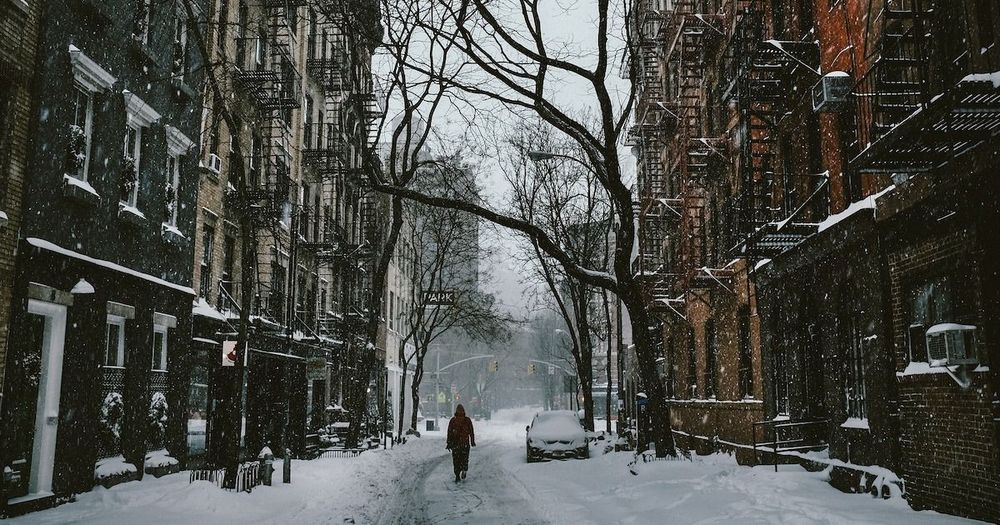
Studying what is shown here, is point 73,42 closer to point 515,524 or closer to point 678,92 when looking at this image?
point 515,524

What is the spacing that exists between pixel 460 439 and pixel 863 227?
32.3 ft

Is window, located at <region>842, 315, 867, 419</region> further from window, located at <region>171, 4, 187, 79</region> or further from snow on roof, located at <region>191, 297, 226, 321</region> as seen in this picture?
window, located at <region>171, 4, 187, 79</region>

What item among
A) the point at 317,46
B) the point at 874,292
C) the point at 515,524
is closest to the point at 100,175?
the point at 515,524

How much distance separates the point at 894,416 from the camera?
11.9m

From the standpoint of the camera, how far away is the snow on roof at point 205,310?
1862cm

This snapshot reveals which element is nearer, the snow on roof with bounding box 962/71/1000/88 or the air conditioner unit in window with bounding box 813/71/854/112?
the snow on roof with bounding box 962/71/1000/88

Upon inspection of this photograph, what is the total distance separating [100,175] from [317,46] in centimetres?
1866

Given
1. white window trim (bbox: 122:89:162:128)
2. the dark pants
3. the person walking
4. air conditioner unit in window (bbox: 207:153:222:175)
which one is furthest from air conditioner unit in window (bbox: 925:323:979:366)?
air conditioner unit in window (bbox: 207:153:222:175)

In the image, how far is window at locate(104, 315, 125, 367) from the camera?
14875mm

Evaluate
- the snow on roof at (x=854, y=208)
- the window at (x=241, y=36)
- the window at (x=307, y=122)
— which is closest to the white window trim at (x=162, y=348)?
the window at (x=241, y=36)

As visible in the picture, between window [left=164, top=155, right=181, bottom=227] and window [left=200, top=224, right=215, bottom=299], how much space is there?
1738 millimetres

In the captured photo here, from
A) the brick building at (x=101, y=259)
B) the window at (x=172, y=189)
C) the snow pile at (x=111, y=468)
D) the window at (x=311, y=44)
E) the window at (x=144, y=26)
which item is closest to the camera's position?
the brick building at (x=101, y=259)

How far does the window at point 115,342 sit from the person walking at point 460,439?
716 centimetres

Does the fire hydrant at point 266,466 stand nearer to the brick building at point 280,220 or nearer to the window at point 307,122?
the brick building at point 280,220
